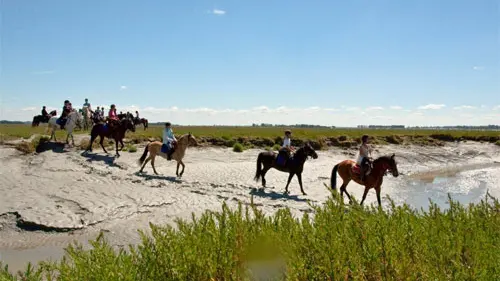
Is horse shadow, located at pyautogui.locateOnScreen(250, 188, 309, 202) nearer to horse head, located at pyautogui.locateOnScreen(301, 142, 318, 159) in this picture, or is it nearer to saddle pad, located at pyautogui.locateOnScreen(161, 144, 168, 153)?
horse head, located at pyautogui.locateOnScreen(301, 142, 318, 159)

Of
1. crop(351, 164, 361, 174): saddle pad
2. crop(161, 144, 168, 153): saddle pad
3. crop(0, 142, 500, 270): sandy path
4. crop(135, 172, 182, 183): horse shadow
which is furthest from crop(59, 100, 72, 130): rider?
crop(351, 164, 361, 174): saddle pad

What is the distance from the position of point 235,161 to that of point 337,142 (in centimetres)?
1508

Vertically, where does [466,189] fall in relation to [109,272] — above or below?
below

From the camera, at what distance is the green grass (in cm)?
314

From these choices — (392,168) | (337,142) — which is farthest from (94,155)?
(337,142)

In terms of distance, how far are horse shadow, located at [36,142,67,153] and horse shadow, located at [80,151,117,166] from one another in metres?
1.78

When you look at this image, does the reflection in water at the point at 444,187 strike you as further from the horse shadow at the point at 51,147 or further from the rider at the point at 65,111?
the rider at the point at 65,111

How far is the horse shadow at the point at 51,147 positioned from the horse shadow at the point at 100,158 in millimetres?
1784

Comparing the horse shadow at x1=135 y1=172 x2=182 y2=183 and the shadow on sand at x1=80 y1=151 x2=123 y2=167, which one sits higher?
the shadow on sand at x1=80 y1=151 x2=123 y2=167

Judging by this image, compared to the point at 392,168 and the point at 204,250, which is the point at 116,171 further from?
the point at 204,250

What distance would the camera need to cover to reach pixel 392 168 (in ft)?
41.8

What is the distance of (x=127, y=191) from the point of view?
12.9 m

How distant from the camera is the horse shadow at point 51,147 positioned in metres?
21.0

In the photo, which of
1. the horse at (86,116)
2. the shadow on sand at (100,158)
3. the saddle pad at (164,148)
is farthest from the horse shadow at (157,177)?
the horse at (86,116)
